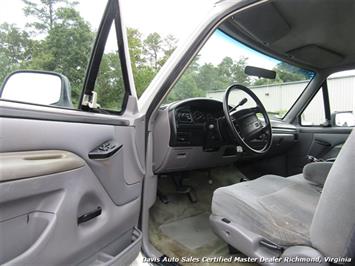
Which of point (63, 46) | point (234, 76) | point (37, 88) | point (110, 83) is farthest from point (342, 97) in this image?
point (37, 88)

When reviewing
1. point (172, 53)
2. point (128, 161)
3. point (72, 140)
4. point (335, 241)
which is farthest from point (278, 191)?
point (72, 140)

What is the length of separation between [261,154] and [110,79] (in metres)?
→ 1.30

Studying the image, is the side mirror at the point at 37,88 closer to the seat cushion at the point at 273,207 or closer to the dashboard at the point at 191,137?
the dashboard at the point at 191,137

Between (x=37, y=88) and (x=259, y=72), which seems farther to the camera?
(x=259, y=72)

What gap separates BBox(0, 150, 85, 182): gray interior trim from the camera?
71 cm

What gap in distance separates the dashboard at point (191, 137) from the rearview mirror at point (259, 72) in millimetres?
578

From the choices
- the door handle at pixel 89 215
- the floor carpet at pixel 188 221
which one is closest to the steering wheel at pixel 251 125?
the floor carpet at pixel 188 221

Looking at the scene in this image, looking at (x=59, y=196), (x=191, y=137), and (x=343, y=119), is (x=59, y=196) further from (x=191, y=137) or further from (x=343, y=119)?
(x=343, y=119)

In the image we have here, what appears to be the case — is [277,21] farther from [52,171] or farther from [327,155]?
[52,171]

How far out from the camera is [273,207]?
1380 mm

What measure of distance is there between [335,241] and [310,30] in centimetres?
193

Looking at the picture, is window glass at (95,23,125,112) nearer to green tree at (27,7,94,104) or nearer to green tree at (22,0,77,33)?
green tree at (27,7,94,104)

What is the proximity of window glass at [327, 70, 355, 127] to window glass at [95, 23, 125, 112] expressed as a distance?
2559 mm

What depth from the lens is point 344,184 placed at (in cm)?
99
